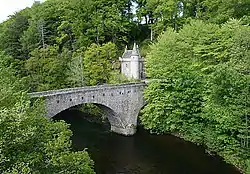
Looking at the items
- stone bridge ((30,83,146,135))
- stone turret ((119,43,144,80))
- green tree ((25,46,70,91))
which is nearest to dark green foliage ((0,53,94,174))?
stone bridge ((30,83,146,135))

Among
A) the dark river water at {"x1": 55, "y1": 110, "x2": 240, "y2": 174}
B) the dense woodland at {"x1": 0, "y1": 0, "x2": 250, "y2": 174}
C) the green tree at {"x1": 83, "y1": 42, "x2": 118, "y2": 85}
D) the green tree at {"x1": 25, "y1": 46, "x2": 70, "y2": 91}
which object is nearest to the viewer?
the dense woodland at {"x1": 0, "y1": 0, "x2": 250, "y2": 174}

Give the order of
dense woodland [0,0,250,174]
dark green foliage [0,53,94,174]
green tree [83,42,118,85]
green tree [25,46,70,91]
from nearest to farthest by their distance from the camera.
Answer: dark green foliage [0,53,94,174]
dense woodland [0,0,250,174]
green tree [83,42,118,85]
green tree [25,46,70,91]

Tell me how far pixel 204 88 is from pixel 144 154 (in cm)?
769

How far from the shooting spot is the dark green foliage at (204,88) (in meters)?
23.6

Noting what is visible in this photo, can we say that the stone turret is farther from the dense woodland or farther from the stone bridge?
the stone bridge

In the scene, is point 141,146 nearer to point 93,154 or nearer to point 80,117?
point 93,154

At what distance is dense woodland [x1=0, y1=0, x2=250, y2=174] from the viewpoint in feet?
39.5

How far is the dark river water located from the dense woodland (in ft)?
3.70

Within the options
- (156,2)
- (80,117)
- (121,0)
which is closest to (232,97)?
(80,117)

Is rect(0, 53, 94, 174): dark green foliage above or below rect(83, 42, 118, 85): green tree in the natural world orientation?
below

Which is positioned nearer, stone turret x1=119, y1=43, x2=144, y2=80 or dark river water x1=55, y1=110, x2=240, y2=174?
dark river water x1=55, y1=110, x2=240, y2=174

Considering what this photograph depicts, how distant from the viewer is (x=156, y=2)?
153ft

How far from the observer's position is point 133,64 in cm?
3838

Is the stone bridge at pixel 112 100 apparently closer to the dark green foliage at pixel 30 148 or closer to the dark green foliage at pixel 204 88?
the dark green foliage at pixel 204 88
